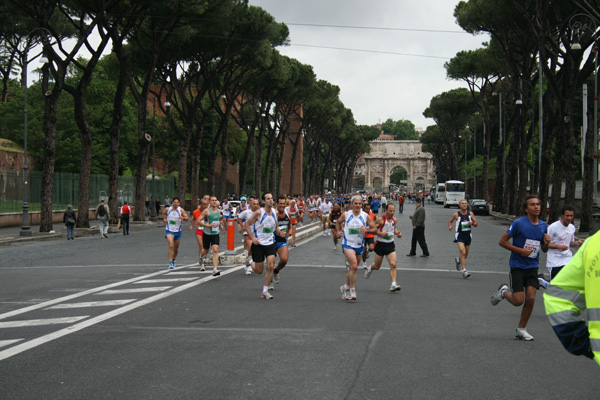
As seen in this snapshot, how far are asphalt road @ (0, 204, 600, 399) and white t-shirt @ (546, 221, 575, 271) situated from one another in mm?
Result: 795

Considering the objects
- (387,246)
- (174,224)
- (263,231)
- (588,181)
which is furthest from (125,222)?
(387,246)

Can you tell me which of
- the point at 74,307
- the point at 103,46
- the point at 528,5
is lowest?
the point at 74,307

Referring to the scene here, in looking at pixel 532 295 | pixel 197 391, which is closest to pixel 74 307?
pixel 197 391

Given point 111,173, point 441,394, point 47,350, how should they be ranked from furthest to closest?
point 111,173 < point 47,350 < point 441,394

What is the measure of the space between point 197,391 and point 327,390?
0.99 meters

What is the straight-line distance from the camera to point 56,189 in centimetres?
3681

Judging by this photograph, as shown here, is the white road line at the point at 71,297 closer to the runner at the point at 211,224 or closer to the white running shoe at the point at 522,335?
the runner at the point at 211,224

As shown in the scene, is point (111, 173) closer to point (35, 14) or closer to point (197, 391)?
point (35, 14)

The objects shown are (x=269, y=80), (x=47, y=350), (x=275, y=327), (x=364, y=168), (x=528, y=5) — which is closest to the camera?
(x=47, y=350)

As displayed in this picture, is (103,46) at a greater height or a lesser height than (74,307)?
greater

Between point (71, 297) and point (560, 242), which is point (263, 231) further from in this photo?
point (560, 242)

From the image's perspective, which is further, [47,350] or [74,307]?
[74,307]

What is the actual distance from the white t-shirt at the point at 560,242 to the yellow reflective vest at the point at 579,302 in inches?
244

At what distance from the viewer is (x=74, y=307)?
991 centimetres
